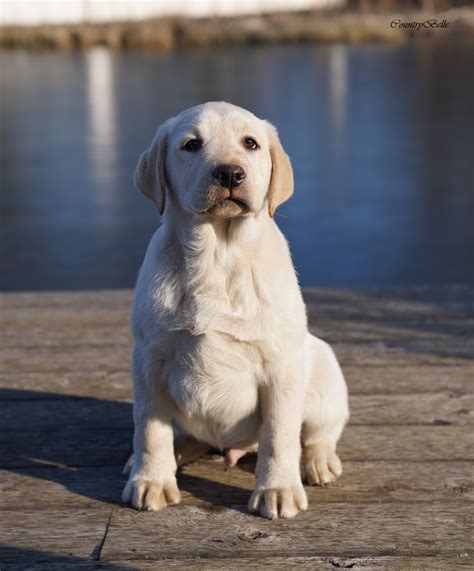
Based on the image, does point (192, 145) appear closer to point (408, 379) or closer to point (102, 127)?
point (408, 379)

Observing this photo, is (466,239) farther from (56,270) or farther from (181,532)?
(181,532)

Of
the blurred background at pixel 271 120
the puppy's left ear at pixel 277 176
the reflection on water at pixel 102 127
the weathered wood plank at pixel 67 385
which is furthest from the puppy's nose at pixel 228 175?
the reflection on water at pixel 102 127

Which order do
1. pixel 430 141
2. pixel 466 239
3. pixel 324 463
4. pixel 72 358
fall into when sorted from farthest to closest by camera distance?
1. pixel 430 141
2. pixel 466 239
3. pixel 72 358
4. pixel 324 463

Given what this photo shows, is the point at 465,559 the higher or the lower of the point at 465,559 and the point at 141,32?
the lower

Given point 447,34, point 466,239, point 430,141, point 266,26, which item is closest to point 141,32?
point 266,26

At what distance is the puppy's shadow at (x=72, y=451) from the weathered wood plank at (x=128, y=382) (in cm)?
3

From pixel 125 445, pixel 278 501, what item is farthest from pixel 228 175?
pixel 125 445

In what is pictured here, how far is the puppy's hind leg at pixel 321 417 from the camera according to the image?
11.5 ft

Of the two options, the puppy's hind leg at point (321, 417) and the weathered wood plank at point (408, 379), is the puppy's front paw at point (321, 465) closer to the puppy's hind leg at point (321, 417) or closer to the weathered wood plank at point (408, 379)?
the puppy's hind leg at point (321, 417)

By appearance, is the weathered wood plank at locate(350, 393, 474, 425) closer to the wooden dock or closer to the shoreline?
the wooden dock

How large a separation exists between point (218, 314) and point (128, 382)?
4.43 feet

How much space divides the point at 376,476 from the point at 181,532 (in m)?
0.74

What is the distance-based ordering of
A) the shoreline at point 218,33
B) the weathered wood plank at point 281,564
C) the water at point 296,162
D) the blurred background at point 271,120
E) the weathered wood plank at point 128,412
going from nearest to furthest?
the weathered wood plank at point 281,564, the weathered wood plank at point 128,412, the water at point 296,162, the blurred background at point 271,120, the shoreline at point 218,33

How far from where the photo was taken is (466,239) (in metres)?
9.77
